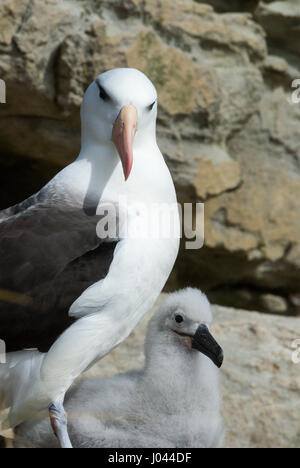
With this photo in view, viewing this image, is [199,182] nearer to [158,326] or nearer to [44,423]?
[158,326]

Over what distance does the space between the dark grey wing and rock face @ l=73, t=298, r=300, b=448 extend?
102 cm

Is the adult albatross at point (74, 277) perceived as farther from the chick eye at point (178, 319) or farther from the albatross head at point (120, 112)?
the chick eye at point (178, 319)

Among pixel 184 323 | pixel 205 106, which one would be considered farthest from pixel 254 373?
pixel 205 106

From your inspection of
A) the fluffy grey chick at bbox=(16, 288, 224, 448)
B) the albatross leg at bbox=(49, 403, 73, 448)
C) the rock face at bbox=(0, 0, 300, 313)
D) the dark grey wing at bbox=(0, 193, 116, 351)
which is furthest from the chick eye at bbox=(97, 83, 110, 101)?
the rock face at bbox=(0, 0, 300, 313)

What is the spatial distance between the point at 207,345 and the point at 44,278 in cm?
63

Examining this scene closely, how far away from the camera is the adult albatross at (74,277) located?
2248 millimetres

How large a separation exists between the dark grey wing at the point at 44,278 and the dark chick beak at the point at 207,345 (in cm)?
50

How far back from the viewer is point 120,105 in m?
2.46

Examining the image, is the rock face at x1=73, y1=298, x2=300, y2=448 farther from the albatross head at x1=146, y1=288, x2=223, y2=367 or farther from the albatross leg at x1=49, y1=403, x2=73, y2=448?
the albatross leg at x1=49, y1=403, x2=73, y2=448

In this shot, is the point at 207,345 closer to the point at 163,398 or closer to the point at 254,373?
the point at 163,398

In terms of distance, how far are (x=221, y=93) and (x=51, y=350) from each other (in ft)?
6.46

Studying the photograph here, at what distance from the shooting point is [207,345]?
2.62 metres

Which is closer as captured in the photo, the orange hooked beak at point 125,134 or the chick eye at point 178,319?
the orange hooked beak at point 125,134

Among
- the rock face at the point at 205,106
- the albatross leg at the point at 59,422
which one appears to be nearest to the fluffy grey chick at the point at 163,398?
the albatross leg at the point at 59,422
